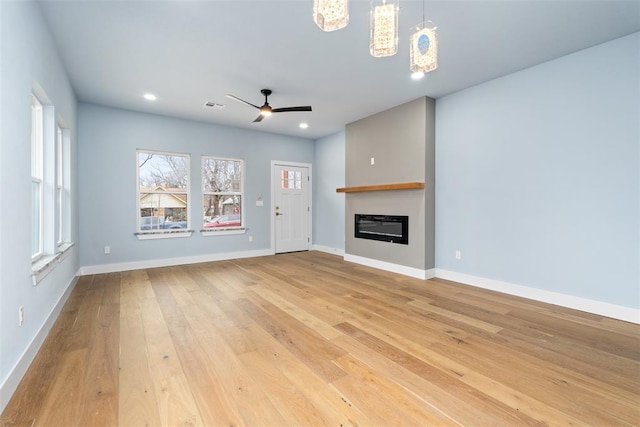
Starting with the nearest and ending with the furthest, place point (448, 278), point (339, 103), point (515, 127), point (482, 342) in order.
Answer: point (482, 342) < point (515, 127) < point (448, 278) < point (339, 103)

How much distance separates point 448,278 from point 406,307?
4.96 feet

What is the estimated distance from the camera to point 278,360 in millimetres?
2061

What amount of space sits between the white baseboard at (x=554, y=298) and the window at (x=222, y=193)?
13.8 ft

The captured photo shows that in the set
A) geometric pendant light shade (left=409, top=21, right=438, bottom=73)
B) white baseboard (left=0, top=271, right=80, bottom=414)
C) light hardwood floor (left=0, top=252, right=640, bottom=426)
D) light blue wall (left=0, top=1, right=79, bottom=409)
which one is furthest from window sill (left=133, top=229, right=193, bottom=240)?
geometric pendant light shade (left=409, top=21, right=438, bottom=73)

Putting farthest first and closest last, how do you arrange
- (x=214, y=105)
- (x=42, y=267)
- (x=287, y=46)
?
(x=214, y=105), (x=287, y=46), (x=42, y=267)

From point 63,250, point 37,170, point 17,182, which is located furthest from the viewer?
point 63,250

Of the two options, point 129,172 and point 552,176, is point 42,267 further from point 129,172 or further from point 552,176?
point 552,176

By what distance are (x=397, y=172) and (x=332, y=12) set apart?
141 inches

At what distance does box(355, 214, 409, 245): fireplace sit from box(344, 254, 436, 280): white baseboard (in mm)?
393

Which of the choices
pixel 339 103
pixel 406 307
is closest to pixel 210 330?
pixel 406 307

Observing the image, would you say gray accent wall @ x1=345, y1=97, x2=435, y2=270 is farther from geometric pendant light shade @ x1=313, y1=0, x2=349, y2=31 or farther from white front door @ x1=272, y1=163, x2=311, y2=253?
geometric pendant light shade @ x1=313, y1=0, x2=349, y2=31

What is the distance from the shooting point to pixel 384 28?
1.52 meters

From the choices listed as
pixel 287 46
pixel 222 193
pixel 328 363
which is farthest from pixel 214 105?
pixel 328 363

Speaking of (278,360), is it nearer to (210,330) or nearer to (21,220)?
(210,330)
